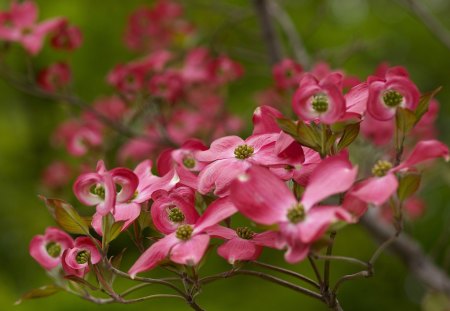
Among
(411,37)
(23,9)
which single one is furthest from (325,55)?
(411,37)

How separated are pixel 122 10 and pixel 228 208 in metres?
2.25

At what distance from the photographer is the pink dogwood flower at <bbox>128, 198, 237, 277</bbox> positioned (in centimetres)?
57

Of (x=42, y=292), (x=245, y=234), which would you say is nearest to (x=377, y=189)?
(x=245, y=234)

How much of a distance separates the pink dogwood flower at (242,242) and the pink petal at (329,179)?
54 millimetres

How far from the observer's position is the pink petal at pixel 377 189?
0.53 meters

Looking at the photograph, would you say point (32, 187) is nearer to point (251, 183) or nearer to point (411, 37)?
point (411, 37)

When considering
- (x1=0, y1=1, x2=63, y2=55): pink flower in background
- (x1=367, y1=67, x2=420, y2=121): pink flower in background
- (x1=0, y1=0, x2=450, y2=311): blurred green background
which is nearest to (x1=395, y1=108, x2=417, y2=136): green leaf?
(x1=367, y1=67, x2=420, y2=121): pink flower in background

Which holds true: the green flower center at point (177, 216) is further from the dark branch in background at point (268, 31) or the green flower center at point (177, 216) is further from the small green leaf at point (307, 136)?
the dark branch in background at point (268, 31)

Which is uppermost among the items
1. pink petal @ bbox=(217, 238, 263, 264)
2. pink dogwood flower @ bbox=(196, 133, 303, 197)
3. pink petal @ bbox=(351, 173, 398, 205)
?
pink petal @ bbox=(351, 173, 398, 205)

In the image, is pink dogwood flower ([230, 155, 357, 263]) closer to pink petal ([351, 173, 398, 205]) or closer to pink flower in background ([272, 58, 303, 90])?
pink petal ([351, 173, 398, 205])

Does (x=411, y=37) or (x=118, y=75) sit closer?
(x=118, y=75)

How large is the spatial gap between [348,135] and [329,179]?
2.9 inches

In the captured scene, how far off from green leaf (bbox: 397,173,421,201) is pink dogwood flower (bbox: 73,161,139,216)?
249 mm

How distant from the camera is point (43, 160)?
288 cm
